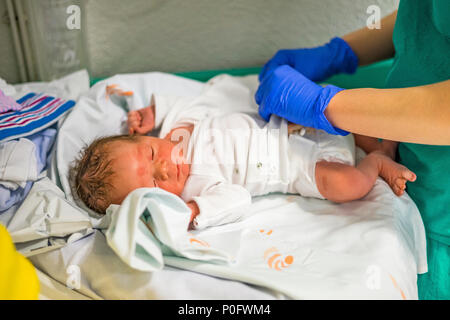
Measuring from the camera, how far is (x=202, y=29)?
4.32 ft

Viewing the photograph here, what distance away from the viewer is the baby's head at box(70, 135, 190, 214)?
924 millimetres

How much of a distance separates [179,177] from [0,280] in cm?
50

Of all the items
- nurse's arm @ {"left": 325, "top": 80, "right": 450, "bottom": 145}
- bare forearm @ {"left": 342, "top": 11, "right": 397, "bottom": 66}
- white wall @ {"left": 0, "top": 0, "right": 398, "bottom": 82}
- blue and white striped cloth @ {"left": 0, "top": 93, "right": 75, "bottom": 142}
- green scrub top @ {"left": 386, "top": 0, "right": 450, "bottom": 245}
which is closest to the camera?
nurse's arm @ {"left": 325, "top": 80, "right": 450, "bottom": 145}

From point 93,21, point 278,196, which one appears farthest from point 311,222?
point 93,21

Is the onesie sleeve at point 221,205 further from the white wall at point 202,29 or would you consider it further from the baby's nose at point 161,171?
the white wall at point 202,29

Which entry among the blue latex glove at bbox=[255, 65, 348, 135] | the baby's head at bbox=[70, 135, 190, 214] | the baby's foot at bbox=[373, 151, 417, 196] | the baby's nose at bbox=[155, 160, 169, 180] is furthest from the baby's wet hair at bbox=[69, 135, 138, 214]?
the baby's foot at bbox=[373, 151, 417, 196]

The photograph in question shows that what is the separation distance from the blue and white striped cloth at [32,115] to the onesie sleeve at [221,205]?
441mm

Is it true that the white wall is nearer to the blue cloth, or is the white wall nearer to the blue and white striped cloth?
the blue and white striped cloth

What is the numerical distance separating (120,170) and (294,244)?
422mm

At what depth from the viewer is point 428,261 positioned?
35.3 inches

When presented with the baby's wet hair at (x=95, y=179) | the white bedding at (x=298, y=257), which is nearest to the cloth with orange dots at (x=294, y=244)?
the white bedding at (x=298, y=257)

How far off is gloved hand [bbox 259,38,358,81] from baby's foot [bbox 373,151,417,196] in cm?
35

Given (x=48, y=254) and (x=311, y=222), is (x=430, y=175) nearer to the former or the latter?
(x=311, y=222)
